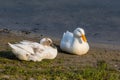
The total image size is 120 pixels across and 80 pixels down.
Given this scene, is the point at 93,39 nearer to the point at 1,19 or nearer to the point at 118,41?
the point at 118,41

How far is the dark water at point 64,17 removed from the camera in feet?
49.9

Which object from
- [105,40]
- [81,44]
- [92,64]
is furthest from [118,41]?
[92,64]

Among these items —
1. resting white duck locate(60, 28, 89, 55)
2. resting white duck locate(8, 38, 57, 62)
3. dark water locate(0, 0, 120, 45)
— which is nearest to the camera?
resting white duck locate(8, 38, 57, 62)

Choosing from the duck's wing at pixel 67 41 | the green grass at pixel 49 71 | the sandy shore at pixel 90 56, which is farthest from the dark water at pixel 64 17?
the green grass at pixel 49 71

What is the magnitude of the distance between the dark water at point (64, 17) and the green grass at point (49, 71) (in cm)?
368

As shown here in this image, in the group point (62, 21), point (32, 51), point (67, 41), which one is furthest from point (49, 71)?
point (62, 21)

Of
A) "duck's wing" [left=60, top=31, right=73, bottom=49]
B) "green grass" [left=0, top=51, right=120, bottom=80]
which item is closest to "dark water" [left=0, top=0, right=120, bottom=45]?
"duck's wing" [left=60, top=31, right=73, bottom=49]

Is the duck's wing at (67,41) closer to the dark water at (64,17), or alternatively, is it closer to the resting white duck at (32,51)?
the resting white duck at (32,51)

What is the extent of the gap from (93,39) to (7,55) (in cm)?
358

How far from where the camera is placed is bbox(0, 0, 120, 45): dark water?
15211 millimetres

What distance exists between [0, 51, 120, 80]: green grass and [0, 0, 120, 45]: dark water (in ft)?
12.1

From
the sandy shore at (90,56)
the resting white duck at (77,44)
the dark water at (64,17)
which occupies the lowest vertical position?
the sandy shore at (90,56)

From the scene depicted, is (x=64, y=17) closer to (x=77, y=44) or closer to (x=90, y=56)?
(x=77, y=44)

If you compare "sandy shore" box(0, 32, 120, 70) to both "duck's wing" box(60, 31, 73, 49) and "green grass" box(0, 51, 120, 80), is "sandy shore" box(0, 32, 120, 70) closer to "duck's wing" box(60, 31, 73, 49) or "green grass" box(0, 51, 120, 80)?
"duck's wing" box(60, 31, 73, 49)
